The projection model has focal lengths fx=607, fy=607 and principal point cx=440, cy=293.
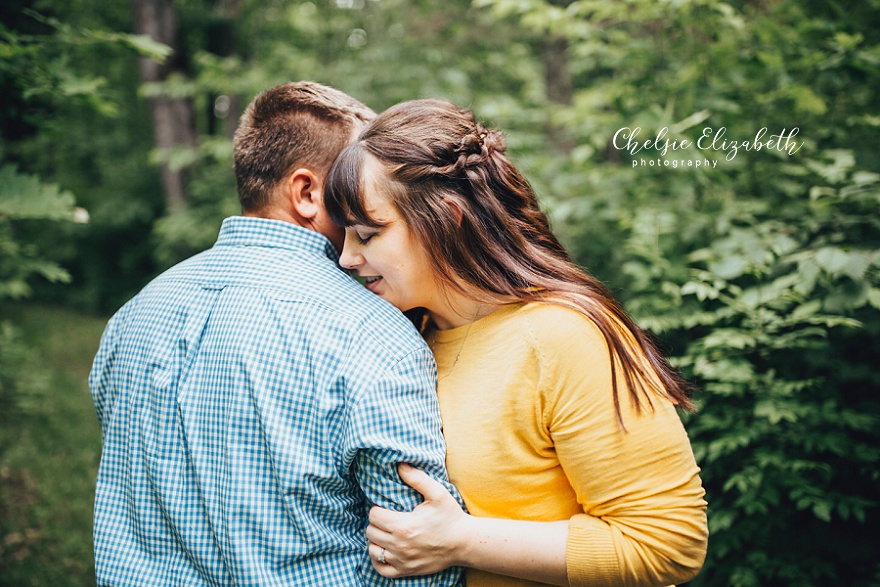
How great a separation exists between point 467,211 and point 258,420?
701 millimetres

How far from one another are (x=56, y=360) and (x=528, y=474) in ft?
30.6

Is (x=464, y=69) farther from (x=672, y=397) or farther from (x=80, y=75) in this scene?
(x=672, y=397)

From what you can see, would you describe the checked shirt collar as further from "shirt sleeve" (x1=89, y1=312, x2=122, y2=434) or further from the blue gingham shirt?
"shirt sleeve" (x1=89, y1=312, x2=122, y2=434)

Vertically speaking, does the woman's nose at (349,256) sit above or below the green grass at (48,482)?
above

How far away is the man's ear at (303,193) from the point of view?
1.70 m

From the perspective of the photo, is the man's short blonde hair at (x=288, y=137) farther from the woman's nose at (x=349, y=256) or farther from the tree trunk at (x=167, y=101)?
the tree trunk at (x=167, y=101)

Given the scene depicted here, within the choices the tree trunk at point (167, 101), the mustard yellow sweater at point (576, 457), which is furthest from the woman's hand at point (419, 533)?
the tree trunk at point (167, 101)

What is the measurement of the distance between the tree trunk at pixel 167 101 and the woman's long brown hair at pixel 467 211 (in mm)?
6439

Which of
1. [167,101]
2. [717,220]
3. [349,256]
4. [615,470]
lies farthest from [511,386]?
[167,101]

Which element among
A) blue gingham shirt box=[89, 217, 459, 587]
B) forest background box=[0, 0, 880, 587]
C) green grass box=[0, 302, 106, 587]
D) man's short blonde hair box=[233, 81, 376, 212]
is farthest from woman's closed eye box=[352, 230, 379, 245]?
green grass box=[0, 302, 106, 587]

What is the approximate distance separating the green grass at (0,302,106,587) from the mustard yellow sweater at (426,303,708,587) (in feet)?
11.7

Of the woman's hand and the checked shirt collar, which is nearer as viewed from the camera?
the woman's hand

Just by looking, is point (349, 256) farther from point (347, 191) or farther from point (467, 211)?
point (467, 211)

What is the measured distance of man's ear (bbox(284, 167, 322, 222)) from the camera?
1.70 meters
